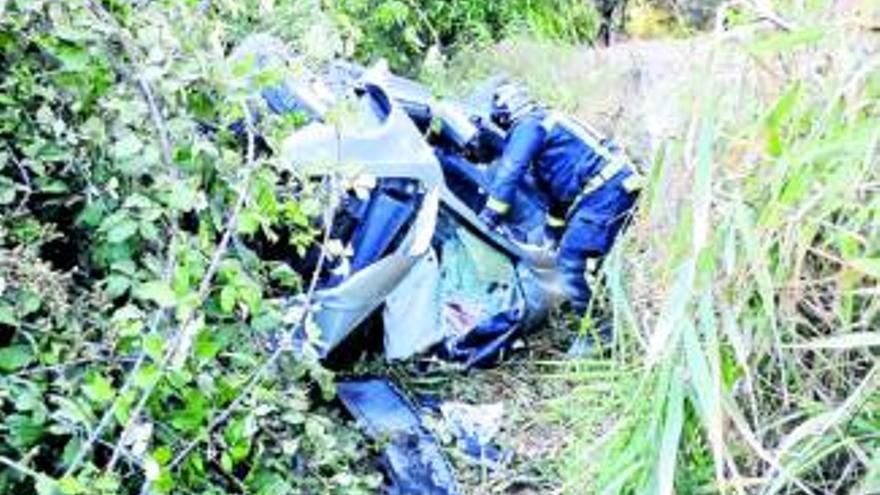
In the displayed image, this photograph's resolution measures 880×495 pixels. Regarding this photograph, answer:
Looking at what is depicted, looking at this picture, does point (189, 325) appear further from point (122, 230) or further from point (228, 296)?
point (122, 230)

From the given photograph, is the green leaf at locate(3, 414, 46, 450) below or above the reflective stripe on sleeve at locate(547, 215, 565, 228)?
above

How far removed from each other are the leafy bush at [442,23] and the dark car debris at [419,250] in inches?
43.0

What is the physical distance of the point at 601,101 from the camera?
18.5 feet

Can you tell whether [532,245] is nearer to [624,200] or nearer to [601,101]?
[624,200]

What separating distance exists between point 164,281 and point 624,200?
2439 millimetres

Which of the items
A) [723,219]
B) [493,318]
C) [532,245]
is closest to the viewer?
[723,219]

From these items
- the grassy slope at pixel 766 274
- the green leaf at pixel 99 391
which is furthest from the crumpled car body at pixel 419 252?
the grassy slope at pixel 766 274

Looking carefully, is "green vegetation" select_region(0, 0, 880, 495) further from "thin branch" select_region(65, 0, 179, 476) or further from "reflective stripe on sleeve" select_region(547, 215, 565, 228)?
"reflective stripe on sleeve" select_region(547, 215, 565, 228)

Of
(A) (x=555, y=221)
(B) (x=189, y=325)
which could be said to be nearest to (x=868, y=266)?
(B) (x=189, y=325)

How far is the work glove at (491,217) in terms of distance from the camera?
432cm

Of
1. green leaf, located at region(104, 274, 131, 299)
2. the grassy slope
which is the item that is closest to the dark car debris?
green leaf, located at region(104, 274, 131, 299)

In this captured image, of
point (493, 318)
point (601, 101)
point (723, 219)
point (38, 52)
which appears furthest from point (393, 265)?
point (601, 101)

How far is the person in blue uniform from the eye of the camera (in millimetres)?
4324

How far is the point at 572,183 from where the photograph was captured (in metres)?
4.42
